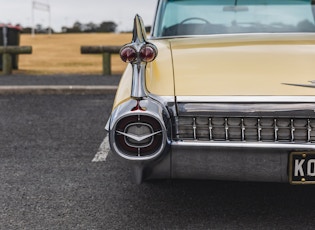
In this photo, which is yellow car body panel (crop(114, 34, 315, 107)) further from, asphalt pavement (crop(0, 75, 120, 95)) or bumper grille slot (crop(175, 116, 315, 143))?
asphalt pavement (crop(0, 75, 120, 95))

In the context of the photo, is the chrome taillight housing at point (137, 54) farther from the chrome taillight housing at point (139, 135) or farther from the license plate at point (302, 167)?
the license plate at point (302, 167)

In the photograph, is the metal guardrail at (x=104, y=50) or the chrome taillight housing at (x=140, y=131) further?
the metal guardrail at (x=104, y=50)

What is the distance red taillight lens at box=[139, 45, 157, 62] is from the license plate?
894mm

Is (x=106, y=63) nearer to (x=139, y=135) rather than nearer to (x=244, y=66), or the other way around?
(x=244, y=66)

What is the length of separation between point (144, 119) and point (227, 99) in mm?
428

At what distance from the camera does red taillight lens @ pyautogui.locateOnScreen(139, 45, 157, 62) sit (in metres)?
3.05

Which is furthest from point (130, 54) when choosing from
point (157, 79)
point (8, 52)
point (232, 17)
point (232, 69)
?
point (8, 52)

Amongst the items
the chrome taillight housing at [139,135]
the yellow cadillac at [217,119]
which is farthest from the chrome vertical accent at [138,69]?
the chrome taillight housing at [139,135]

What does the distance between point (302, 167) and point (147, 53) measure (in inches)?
39.3

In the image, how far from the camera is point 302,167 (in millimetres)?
2836

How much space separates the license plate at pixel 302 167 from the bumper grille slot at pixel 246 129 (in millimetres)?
70

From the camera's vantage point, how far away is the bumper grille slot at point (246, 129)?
9.28 ft

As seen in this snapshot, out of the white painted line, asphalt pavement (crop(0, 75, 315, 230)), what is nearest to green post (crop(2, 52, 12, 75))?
asphalt pavement (crop(0, 75, 315, 230))

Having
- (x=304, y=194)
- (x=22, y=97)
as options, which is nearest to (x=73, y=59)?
(x=22, y=97)
